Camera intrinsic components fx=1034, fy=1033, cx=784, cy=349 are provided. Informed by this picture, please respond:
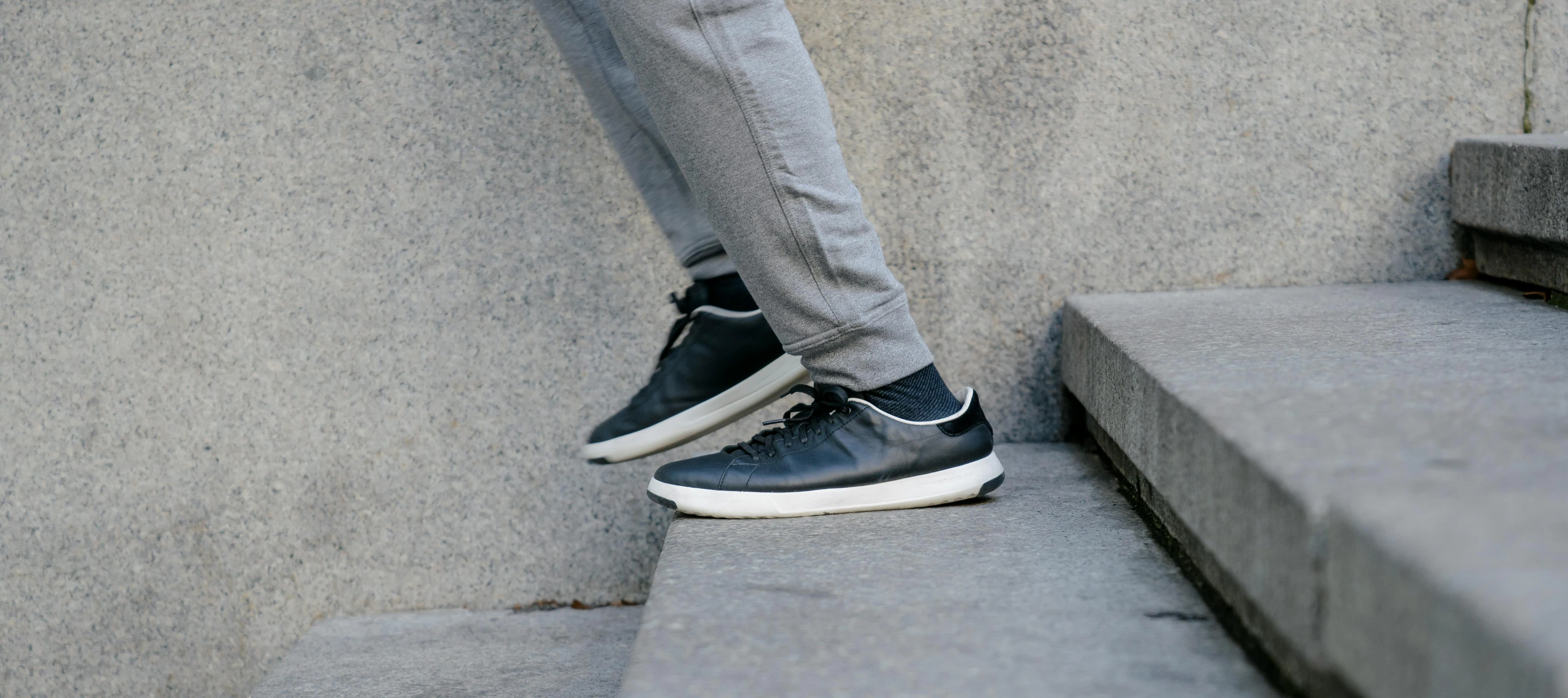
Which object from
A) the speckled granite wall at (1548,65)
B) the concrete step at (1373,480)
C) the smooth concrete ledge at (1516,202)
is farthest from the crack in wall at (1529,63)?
the concrete step at (1373,480)

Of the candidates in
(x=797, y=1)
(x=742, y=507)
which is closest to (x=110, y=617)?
(x=742, y=507)

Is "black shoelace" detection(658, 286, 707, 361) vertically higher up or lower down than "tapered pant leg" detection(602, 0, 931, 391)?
lower down

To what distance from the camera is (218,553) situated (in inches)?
74.7

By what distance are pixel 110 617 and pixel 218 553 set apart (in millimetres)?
235

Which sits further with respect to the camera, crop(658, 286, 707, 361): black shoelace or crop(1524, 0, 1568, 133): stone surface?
crop(1524, 0, 1568, 133): stone surface

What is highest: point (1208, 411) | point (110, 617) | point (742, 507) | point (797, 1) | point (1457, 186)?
point (797, 1)

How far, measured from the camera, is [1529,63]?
181cm

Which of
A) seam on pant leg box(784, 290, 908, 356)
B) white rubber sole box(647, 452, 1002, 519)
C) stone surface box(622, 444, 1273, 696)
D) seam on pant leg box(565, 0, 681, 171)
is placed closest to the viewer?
stone surface box(622, 444, 1273, 696)

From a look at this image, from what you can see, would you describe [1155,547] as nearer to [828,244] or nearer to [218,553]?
[828,244]

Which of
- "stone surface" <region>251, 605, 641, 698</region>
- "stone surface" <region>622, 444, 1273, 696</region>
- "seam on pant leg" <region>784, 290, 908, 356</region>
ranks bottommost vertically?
"stone surface" <region>251, 605, 641, 698</region>

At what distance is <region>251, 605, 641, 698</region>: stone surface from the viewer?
162 centimetres

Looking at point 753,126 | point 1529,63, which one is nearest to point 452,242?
point 753,126

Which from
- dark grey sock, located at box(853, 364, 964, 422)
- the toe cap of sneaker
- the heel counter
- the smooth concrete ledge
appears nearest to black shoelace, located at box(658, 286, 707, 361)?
the toe cap of sneaker

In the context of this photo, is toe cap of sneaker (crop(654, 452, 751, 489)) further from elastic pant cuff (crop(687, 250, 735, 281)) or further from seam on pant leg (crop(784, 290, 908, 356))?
elastic pant cuff (crop(687, 250, 735, 281))
